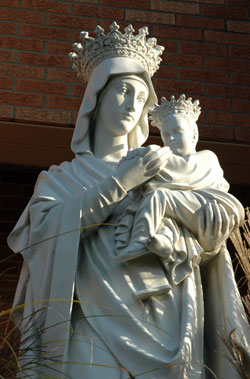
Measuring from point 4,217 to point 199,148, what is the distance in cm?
123

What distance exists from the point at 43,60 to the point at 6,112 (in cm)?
45

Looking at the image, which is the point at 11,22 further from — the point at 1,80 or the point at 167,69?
the point at 167,69

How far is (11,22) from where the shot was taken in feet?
25.6

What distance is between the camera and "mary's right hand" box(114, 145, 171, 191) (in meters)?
5.15

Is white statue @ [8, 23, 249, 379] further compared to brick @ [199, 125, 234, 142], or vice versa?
brick @ [199, 125, 234, 142]

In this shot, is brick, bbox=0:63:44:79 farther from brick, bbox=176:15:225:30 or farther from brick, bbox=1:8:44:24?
brick, bbox=176:15:225:30

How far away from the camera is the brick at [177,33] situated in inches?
313

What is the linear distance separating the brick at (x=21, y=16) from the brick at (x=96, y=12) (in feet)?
0.78

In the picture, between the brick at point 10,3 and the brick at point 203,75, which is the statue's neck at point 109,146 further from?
the brick at point 10,3

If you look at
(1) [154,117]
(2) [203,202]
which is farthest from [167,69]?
(2) [203,202]

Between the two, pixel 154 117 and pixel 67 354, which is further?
pixel 154 117

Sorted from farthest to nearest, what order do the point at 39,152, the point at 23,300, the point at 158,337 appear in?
the point at 39,152, the point at 23,300, the point at 158,337

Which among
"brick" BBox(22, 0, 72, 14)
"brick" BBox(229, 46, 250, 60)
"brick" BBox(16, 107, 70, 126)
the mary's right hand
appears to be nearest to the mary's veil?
the mary's right hand

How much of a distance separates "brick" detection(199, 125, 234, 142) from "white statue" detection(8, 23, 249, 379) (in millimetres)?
2018
